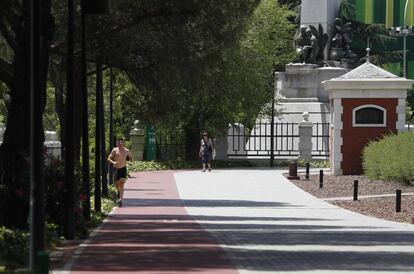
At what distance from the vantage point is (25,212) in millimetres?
19438

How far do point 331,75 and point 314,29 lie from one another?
278 centimetres

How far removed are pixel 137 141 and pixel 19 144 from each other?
131ft

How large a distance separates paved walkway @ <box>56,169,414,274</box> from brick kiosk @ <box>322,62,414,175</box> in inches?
372

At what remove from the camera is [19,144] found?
64.1 ft

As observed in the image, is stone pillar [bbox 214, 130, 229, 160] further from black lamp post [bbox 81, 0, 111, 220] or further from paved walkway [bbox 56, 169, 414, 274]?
black lamp post [bbox 81, 0, 111, 220]

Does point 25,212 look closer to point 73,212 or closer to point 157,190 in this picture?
point 73,212

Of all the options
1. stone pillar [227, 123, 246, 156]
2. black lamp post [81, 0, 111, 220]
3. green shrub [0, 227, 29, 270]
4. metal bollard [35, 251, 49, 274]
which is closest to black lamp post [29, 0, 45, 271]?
metal bollard [35, 251, 49, 274]

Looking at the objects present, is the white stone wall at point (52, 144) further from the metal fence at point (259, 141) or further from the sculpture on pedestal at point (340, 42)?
the sculpture on pedestal at point (340, 42)

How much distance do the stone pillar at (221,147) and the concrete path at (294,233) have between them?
69.4 feet

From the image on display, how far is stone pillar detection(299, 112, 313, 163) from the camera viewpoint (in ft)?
188

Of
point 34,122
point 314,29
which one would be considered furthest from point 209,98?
point 34,122

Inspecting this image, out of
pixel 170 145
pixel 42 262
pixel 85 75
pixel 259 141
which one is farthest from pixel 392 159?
pixel 42 262

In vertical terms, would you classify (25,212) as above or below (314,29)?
below

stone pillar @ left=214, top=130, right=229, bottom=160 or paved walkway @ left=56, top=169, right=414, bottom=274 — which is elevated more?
stone pillar @ left=214, top=130, right=229, bottom=160
